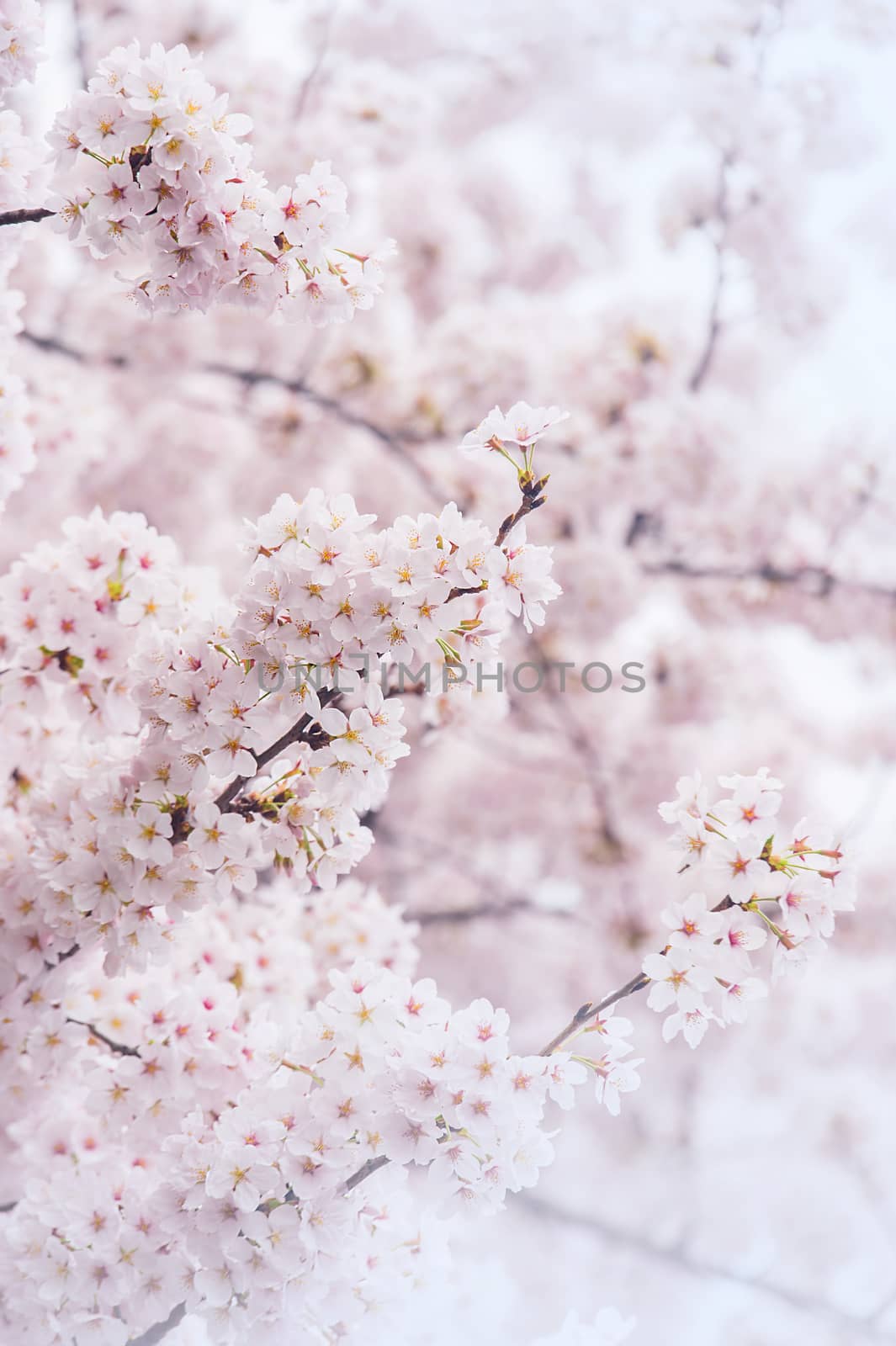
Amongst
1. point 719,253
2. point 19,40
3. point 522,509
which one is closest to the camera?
point 522,509

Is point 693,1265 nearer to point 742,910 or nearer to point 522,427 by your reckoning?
point 742,910

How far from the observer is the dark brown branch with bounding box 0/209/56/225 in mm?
713

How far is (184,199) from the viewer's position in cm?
67

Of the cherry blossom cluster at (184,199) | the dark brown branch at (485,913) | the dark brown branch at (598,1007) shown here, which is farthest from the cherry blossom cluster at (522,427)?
the dark brown branch at (485,913)

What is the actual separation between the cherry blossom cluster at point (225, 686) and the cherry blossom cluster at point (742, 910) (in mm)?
188

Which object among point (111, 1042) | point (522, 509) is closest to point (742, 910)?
point (522, 509)

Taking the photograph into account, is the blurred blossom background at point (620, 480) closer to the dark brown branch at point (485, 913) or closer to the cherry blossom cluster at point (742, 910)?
the dark brown branch at point (485, 913)

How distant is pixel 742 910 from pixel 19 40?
772mm

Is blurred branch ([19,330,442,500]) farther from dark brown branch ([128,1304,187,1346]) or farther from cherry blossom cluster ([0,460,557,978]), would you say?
dark brown branch ([128,1304,187,1346])

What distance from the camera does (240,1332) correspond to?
0.69 meters

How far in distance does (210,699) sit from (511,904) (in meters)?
1.38

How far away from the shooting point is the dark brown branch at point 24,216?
2.34 feet

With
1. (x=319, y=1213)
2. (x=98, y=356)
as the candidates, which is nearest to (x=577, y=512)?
(x=98, y=356)

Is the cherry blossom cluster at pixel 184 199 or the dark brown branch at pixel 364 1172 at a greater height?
the cherry blossom cluster at pixel 184 199
